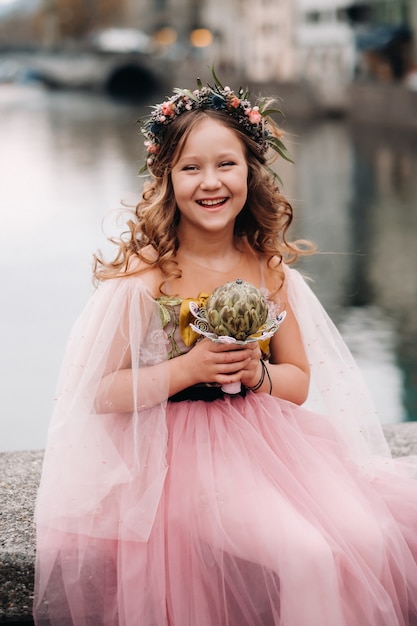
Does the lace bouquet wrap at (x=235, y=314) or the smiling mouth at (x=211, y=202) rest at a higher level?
the smiling mouth at (x=211, y=202)

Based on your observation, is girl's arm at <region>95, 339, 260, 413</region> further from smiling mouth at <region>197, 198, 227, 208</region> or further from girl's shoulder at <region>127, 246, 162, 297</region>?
smiling mouth at <region>197, 198, 227, 208</region>

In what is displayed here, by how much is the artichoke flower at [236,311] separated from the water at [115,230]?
73 cm

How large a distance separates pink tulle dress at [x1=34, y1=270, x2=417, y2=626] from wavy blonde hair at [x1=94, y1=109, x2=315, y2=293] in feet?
0.31

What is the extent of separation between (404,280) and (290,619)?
21.1ft

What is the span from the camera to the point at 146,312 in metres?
2.36

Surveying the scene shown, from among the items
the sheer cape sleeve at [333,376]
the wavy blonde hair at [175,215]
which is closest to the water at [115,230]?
the wavy blonde hair at [175,215]

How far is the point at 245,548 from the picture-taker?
2062mm

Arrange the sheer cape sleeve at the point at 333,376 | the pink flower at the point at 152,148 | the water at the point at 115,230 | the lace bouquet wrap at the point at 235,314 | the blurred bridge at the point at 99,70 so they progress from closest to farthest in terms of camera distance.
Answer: the lace bouquet wrap at the point at 235,314 → the pink flower at the point at 152,148 → the sheer cape sleeve at the point at 333,376 → the water at the point at 115,230 → the blurred bridge at the point at 99,70

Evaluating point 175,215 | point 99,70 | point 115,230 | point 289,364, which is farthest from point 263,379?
point 99,70

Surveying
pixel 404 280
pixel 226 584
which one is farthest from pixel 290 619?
pixel 404 280

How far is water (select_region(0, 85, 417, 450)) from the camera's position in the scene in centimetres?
554

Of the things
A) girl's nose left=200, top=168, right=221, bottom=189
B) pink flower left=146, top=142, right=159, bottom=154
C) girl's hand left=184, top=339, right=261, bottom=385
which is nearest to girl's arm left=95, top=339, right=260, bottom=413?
girl's hand left=184, top=339, right=261, bottom=385

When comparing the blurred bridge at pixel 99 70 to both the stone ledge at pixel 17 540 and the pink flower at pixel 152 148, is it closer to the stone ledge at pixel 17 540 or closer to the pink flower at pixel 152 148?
the stone ledge at pixel 17 540

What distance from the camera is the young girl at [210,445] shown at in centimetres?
206
